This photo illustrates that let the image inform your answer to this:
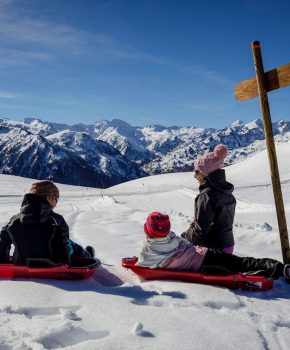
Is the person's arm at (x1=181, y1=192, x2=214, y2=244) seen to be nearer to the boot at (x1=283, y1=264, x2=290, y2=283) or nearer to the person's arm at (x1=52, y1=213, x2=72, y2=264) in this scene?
the boot at (x1=283, y1=264, x2=290, y2=283)

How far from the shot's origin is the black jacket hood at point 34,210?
5.10 metres

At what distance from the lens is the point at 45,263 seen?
5.10 meters

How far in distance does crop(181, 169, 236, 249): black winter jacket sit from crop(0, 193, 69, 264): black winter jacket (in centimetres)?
185

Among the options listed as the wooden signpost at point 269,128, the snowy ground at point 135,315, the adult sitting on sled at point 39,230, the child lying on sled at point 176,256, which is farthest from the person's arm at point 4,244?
the wooden signpost at point 269,128

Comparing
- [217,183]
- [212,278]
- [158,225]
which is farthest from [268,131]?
[212,278]

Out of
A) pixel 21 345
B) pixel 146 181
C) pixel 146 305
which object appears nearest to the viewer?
pixel 21 345

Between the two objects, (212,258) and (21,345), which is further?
(212,258)

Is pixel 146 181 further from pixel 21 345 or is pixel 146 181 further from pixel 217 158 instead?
pixel 21 345

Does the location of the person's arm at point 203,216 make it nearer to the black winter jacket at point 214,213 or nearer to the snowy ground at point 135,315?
the black winter jacket at point 214,213

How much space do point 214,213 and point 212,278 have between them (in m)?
1.15

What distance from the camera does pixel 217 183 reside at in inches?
228

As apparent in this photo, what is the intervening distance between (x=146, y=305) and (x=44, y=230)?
1.75 m

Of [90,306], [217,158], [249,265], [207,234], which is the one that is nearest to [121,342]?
[90,306]

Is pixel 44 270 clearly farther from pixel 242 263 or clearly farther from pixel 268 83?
pixel 268 83
